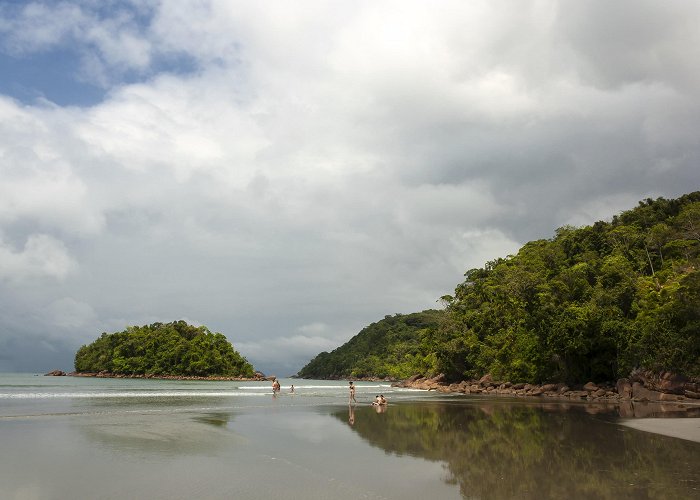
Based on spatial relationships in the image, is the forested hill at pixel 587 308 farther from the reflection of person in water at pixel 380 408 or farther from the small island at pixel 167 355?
the small island at pixel 167 355

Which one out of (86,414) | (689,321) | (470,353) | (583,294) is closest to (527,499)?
(86,414)

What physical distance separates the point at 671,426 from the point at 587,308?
24790 mm

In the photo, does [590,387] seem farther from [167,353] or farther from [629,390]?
[167,353]

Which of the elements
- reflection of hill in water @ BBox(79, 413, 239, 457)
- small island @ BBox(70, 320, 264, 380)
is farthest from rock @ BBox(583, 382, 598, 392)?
small island @ BBox(70, 320, 264, 380)

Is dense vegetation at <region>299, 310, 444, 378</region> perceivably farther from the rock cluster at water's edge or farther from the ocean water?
the ocean water

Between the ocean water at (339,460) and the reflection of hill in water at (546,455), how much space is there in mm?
41

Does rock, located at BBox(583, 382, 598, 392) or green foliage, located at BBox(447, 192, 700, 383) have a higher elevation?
green foliage, located at BBox(447, 192, 700, 383)

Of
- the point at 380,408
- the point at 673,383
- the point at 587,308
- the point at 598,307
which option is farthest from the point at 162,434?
the point at 598,307

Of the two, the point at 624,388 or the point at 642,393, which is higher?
the point at 624,388

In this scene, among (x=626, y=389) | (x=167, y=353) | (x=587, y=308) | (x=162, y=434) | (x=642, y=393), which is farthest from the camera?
(x=167, y=353)

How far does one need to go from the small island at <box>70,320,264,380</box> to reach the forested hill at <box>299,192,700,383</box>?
6525 centimetres

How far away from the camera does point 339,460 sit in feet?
46.0

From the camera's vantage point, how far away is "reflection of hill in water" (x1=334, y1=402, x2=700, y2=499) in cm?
1078

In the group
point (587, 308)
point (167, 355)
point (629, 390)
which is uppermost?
point (167, 355)
